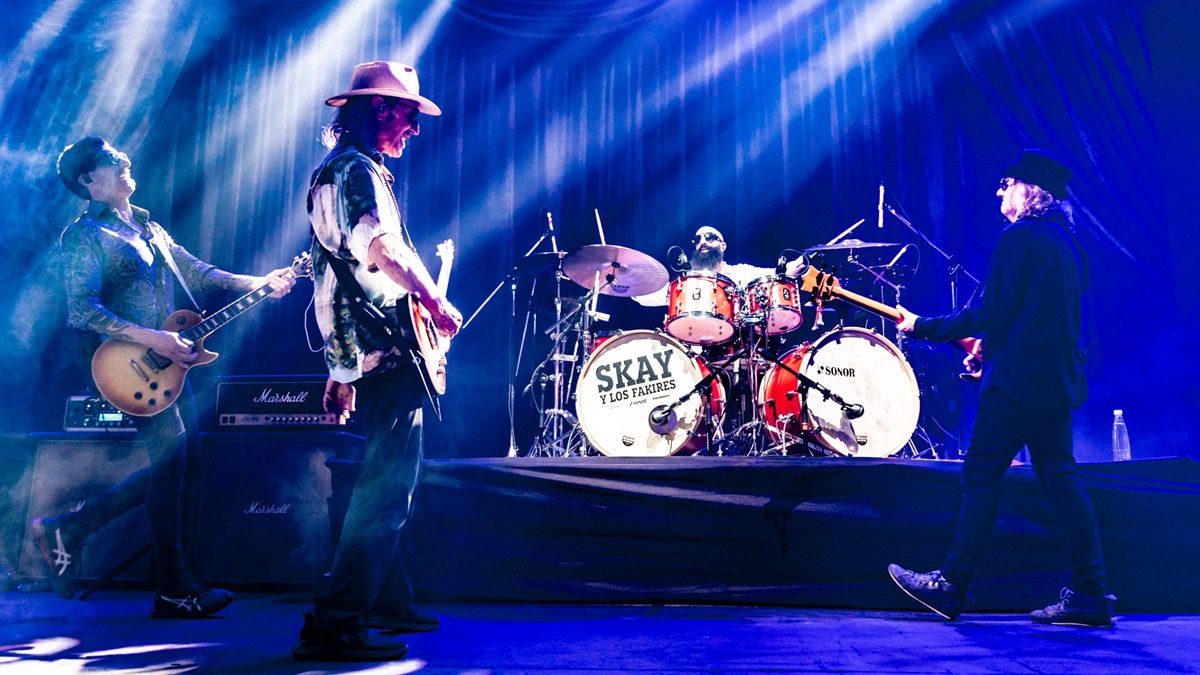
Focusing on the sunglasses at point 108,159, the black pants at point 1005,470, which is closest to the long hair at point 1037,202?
the black pants at point 1005,470

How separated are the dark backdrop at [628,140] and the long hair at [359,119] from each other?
3.42 metres

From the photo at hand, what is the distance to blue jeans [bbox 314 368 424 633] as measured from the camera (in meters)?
2.62

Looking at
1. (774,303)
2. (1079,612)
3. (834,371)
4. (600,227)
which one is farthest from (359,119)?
(600,227)

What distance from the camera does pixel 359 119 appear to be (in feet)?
9.78

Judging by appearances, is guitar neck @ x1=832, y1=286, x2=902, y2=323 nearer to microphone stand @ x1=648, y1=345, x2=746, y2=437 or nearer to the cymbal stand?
microphone stand @ x1=648, y1=345, x2=746, y2=437

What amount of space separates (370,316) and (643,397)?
9.40 ft

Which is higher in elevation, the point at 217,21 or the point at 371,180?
the point at 217,21

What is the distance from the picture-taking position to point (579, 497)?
13.0 feet

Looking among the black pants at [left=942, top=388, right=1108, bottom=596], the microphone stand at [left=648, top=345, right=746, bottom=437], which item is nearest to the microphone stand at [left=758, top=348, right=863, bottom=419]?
the microphone stand at [left=648, top=345, right=746, bottom=437]

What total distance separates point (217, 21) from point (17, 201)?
214 cm

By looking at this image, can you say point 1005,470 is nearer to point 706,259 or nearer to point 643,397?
point 643,397

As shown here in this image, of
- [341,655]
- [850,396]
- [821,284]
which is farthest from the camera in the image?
[850,396]

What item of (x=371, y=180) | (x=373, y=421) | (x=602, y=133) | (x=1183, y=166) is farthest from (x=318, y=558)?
(x=1183, y=166)

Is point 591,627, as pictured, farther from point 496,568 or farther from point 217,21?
point 217,21
